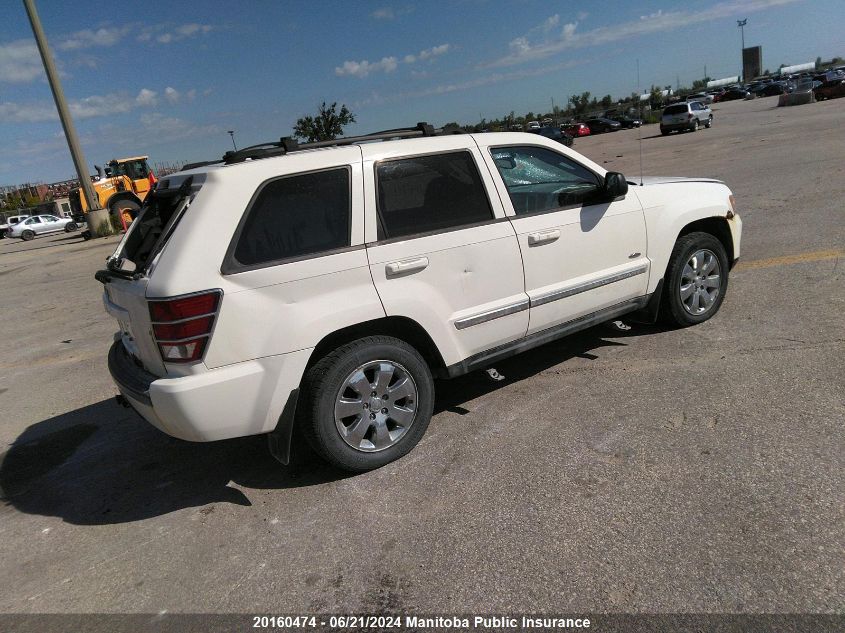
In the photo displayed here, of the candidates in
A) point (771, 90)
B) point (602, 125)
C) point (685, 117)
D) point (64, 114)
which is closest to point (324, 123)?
point (64, 114)

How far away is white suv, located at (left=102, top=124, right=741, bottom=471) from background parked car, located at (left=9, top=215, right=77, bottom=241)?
126ft

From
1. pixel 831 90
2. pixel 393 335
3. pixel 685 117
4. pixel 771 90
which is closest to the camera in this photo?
pixel 393 335

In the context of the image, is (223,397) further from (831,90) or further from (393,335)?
(831,90)

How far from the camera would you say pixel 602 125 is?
52156 mm


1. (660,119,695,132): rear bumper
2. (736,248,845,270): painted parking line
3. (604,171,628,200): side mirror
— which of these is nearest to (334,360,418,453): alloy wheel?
(604,171,628,200): side mirror

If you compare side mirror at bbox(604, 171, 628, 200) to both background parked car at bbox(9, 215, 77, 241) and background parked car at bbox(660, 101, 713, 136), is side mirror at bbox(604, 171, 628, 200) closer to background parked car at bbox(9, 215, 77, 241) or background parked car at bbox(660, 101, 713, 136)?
background parked car at bbox(660, 101, 713, 136)

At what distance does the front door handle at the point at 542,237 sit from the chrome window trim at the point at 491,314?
1.27 ft

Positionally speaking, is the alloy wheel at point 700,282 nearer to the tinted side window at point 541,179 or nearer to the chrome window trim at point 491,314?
the tinted side window at point 541,179

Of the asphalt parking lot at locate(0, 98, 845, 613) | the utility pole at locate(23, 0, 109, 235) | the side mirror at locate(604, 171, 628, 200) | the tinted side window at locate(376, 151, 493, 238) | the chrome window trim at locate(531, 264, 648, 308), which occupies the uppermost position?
the utility pole at locate(23, 0, 109, 235)

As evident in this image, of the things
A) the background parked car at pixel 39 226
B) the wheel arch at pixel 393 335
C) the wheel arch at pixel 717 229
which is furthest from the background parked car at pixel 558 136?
the background parked car at pixel 39 226

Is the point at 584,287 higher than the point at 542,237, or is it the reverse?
the point at 542,237

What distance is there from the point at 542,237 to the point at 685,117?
35.0 m

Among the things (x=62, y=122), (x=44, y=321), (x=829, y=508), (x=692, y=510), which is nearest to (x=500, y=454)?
(x=692, y=510)

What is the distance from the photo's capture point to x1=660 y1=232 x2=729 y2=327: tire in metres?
4.73
